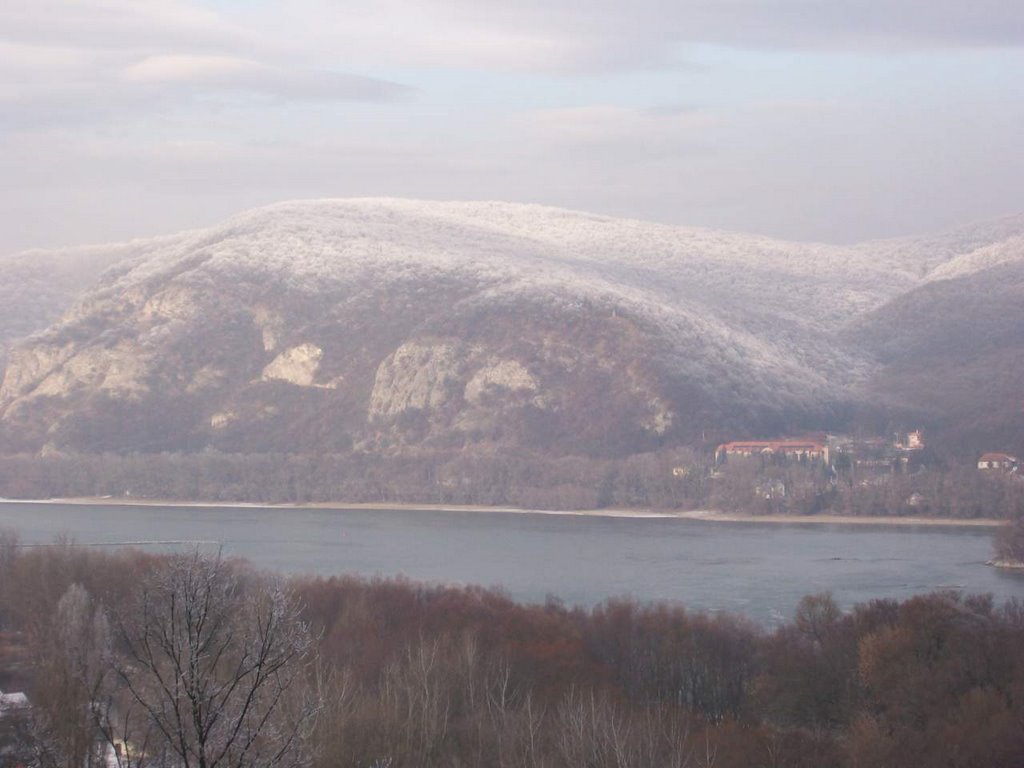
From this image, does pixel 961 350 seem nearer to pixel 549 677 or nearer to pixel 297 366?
pixel 297 366

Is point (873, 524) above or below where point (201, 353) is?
below

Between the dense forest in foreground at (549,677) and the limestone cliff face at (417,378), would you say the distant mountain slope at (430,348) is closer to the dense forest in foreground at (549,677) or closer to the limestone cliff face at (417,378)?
the limestone cliff face at (417,378)

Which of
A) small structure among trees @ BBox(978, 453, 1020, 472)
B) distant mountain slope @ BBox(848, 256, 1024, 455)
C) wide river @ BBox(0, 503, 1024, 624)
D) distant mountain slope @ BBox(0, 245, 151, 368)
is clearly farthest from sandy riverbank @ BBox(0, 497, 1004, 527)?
distant mountain slope @ BBox(0, 245, 151, 368)

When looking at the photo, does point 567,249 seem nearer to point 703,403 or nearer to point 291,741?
point 703,403

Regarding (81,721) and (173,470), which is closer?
(81,721)

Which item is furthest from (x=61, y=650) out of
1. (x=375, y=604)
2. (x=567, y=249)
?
(x=567, y=249)

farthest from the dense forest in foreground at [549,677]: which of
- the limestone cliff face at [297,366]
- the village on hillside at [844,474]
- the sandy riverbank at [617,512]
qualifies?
the limestone cliff face at [297,366]
